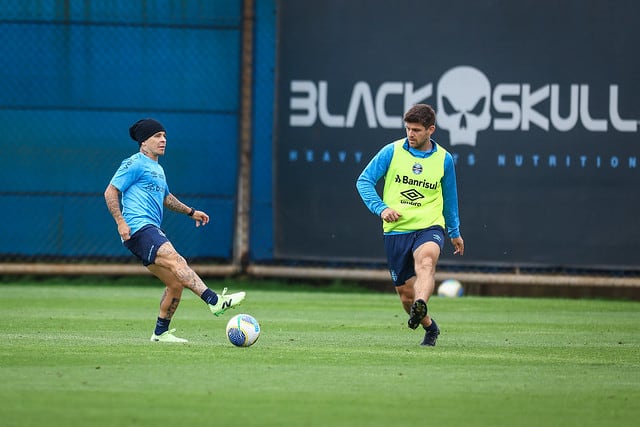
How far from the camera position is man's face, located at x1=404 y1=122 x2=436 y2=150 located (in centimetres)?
1137

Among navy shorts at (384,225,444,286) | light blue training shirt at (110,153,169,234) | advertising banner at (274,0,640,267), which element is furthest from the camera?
advertising banner at (274,0,640,267)

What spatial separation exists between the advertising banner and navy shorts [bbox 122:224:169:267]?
851cm

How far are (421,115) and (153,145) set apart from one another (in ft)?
7.42

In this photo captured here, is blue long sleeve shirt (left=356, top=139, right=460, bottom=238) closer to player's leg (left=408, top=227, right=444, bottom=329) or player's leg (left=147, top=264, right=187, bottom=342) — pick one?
player's leg (left=408, top=227, right=444, bottom=329)

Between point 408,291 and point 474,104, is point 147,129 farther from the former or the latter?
point 474,104

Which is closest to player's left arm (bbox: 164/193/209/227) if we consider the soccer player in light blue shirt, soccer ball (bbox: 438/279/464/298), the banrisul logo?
the soccer player in light blue shirt

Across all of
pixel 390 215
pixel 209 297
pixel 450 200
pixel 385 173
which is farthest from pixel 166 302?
pixel 450 200

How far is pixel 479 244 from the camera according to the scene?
772 inches

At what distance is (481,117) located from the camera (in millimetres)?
19688

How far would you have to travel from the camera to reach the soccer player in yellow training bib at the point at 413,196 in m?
11.4

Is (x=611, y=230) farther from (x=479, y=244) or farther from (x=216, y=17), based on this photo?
(x=216, y=17)

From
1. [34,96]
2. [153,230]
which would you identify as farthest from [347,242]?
[153,230]

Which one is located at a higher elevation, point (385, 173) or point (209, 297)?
point (385, 173)

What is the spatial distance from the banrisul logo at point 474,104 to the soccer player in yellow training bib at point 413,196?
7.99 m
